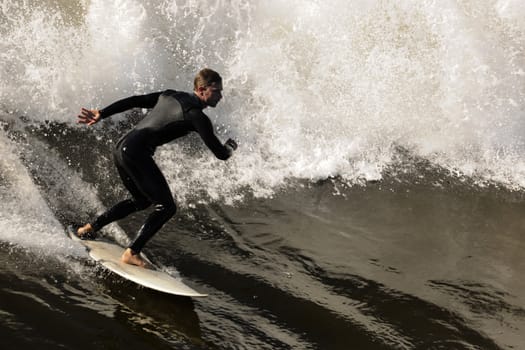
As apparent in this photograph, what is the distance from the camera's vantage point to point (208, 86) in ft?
13.9

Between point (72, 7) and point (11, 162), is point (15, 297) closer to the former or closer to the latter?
point (11, 162)

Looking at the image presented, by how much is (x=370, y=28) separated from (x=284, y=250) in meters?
4.95

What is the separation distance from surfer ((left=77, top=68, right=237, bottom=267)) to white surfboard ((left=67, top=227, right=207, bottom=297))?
113 mm

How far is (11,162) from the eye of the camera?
5918mm

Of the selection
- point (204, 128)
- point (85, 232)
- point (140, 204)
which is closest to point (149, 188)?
point (140, 204)

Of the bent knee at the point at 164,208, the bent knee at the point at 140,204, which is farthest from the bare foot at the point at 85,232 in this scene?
the bent knee at the point at 164,208

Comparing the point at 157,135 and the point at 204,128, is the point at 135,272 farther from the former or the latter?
the point at 204,128

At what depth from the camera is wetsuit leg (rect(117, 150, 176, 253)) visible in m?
4.48

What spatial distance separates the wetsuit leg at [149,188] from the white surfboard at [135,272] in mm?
195

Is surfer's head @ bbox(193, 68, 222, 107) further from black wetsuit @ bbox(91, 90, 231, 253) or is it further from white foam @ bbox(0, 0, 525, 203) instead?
Result: white foam @ bbox(0, 0, 525, 203)

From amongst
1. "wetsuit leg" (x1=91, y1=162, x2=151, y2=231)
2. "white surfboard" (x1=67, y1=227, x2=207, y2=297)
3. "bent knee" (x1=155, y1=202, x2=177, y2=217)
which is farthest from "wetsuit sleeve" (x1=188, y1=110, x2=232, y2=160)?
"white surfboard" (x1=67, y1=227, x2=207, y2=297)

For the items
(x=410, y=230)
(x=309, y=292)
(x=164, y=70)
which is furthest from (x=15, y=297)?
(x=164, y=70)

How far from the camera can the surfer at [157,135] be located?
427 centimetres

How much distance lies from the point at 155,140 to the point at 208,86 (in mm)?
653
